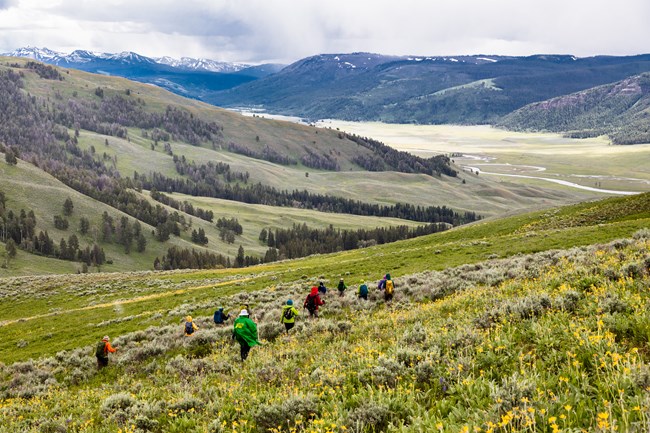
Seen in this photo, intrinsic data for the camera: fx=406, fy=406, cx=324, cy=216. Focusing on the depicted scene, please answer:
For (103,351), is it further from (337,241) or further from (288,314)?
(337,241)

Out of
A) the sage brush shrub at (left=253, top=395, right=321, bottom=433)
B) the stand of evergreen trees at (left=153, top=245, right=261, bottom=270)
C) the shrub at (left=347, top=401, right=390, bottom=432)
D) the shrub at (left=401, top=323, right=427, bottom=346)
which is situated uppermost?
the shrub at (left=347, top=401, right=390, bottom=432)

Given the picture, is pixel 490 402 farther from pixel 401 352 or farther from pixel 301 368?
pixel 301 368

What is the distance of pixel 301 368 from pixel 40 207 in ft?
628

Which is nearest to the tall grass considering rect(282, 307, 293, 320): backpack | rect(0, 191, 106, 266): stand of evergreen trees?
A: rect(282, 307, 293, 320): backpack

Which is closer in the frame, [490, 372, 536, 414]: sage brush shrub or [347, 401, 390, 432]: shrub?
[490, 372, 536, 414]: sage brush shrub

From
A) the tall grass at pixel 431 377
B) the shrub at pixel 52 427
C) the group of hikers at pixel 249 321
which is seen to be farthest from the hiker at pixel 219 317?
the shrub at pixel 52 427

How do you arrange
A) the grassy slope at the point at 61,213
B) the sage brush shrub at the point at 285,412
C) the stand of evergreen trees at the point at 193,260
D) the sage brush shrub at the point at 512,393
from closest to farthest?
the sage brush shrub at the point at 512,393, the sage brush shrub at the point at 285,412, the stand of evergreen trees at the point at 193,260, the grassy slope at the point at 61,213

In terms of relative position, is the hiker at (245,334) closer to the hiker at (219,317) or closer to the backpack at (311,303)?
the backpack at (311,303)

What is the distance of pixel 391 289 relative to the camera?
24.9 m

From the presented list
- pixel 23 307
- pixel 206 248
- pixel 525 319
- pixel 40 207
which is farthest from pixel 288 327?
pixel 40 207

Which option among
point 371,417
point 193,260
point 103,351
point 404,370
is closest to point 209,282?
point 103,351

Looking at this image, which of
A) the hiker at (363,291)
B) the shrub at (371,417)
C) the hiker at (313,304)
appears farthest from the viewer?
the hiker at (363,291)

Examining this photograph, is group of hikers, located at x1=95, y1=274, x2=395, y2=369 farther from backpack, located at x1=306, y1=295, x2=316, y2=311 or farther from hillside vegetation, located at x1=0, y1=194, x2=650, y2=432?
hillside vegetation, located at x1=0, y1=194, x2=650, y2=432

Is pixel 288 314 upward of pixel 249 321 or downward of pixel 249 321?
downward
